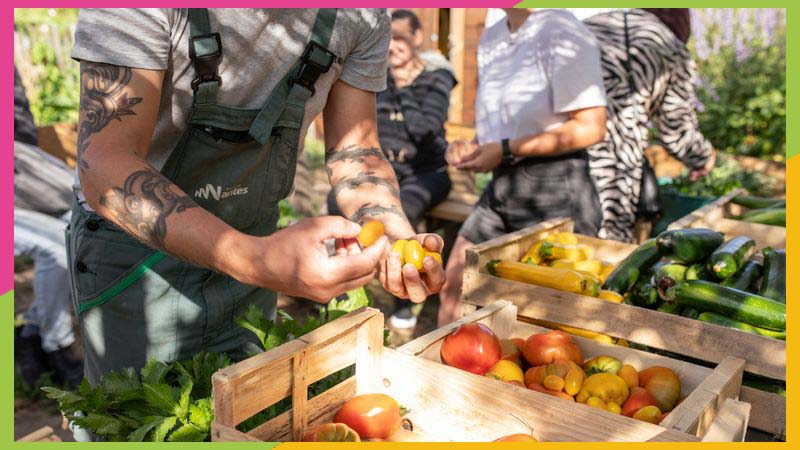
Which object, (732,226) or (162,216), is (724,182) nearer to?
(732,226)

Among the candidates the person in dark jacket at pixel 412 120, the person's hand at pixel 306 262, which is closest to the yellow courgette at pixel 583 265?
the person's hand at pixel 306 262

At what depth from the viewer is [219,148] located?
7.04 ft

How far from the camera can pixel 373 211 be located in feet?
7.48

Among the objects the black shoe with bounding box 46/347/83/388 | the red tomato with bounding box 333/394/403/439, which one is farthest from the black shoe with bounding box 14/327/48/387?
the red tomato with bounding box 333/394/403/439

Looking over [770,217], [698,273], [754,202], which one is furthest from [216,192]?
[754,202]

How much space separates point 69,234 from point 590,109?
7.84ft

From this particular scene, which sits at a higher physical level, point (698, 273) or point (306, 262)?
point (306, 262)

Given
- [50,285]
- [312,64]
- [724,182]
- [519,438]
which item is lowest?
[50,285]

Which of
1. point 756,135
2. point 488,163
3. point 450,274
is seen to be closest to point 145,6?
point 488,163

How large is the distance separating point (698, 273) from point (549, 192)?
3.85ft

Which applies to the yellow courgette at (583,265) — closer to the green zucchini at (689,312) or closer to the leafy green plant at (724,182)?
the green zucchini at (689,312)

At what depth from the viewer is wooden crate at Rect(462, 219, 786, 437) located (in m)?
2.24

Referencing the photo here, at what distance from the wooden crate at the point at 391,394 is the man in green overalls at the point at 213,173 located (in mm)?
190

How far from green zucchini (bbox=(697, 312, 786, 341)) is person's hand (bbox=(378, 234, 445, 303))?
3.32ft
